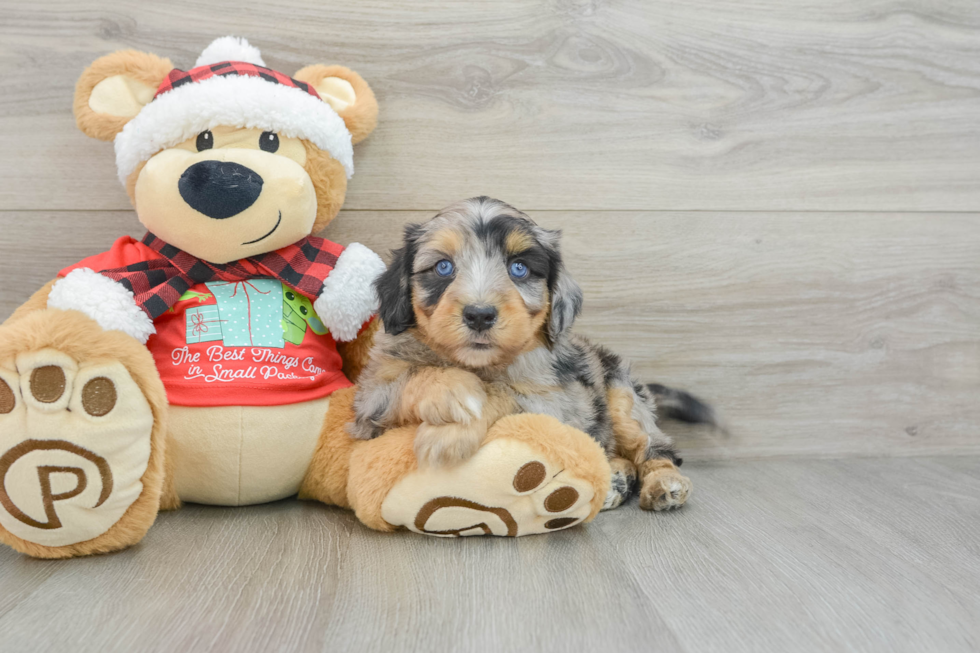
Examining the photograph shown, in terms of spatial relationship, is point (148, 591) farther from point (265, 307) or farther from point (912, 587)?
point (912, 587)

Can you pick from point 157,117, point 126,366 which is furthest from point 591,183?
point 126,366

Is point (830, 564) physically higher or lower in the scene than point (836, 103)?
lower

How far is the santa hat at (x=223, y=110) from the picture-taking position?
174 cm

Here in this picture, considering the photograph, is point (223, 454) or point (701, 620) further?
point (223, 454)

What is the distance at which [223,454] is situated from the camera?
176 centimetres

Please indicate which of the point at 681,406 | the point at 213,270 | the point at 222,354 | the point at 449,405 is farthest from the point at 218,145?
the point at 681,406

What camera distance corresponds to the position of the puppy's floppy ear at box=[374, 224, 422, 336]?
173cm

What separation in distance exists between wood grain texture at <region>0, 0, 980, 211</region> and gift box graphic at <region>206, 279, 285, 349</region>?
544 millimetres

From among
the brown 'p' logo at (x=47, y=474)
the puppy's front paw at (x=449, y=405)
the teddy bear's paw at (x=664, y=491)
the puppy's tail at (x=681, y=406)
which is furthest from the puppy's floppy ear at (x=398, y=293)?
the puppy's tail at (x=681, y=406)

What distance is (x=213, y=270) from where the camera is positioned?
1.87 metres

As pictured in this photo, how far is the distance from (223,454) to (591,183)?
4.78 ft

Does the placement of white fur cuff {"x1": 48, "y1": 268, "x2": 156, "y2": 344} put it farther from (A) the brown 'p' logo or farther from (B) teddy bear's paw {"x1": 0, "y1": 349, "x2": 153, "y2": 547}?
(A) the brown 'p' logo

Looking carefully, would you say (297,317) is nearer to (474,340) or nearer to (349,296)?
(349,296)

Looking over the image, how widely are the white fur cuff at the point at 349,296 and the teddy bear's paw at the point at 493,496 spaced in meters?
0.50
